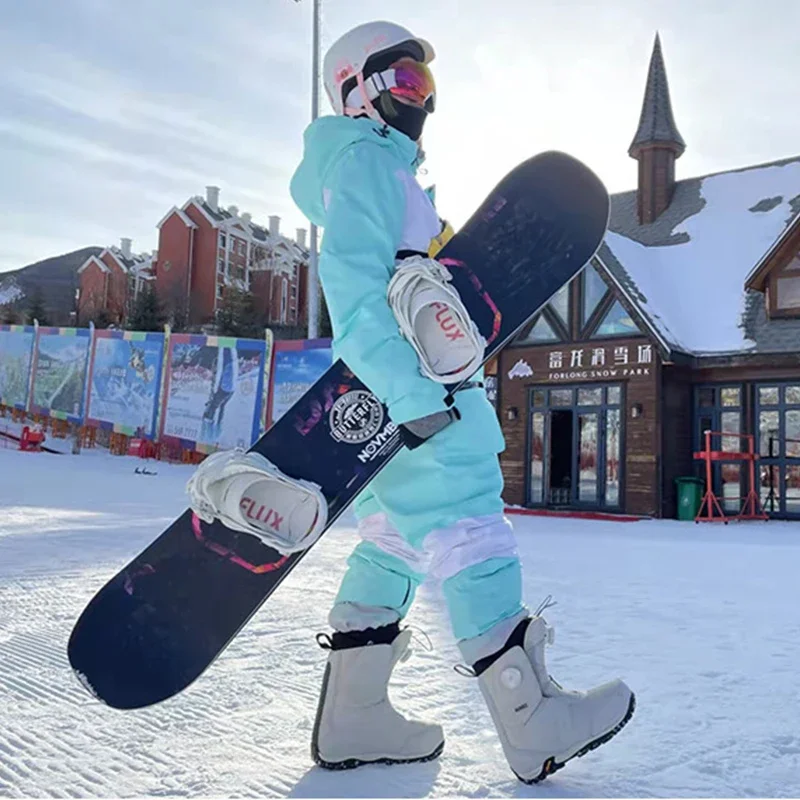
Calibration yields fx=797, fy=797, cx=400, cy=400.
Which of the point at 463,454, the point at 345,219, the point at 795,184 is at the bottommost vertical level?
the point at 463,454

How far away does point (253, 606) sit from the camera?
1.80 m

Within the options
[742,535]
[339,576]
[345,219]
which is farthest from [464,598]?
[742,535]

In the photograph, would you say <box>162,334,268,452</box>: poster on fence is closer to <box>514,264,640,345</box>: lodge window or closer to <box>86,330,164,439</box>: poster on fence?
<box>86,330,164,439</box>: poster on fence

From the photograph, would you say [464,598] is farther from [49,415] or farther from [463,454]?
[49,415]

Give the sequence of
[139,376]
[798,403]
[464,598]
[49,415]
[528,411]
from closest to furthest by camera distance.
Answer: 1. [464,598]
2. [798,403]
3. [528,411]
4. [139,376]
5. [49,415]

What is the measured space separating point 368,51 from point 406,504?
1.15m

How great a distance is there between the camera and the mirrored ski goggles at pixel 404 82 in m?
2.01

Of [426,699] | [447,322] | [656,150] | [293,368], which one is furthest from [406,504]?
[656,150]

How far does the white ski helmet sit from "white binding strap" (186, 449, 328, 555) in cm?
101

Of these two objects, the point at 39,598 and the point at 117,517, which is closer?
the point at 39,598

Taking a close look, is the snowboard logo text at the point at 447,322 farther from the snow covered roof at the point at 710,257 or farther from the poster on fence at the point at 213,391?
the poster on fence at the point at 213,391

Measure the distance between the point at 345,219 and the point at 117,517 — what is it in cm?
671

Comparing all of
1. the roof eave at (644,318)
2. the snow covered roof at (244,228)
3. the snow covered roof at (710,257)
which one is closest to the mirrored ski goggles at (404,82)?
the roof eave at (644,318)

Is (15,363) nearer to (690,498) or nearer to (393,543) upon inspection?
(690,498)
